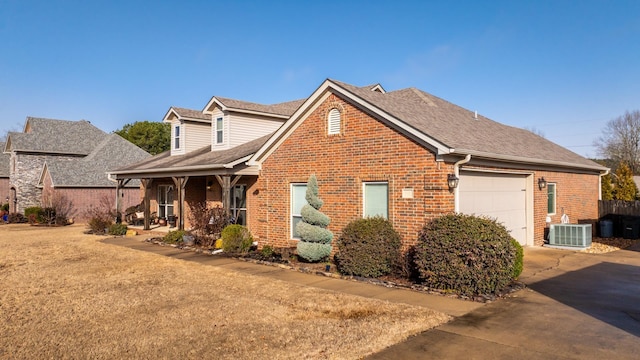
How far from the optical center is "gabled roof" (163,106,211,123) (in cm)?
2255

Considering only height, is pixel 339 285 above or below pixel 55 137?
below

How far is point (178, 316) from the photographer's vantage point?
7.67 meters

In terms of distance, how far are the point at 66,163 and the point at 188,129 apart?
14.6 metres

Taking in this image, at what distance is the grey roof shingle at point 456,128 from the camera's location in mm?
11547

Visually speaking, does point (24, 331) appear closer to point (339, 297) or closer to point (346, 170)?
point (339, 297)

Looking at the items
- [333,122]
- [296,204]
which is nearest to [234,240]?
[296,204]

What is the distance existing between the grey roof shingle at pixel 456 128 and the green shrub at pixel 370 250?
2601mm

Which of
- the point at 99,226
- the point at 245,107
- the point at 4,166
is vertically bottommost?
the point at 99,226

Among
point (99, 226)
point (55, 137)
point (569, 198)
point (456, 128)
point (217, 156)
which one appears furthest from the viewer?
point (55, 137)

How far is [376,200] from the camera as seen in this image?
12.1 metres

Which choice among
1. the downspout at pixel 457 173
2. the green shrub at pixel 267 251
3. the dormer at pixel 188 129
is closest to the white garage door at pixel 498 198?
the downspout at pixel 457 173

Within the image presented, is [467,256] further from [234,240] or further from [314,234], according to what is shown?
[234,240]

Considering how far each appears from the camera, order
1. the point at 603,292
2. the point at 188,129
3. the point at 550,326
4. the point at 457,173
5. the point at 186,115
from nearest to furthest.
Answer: the point at 550,326
the point at 603,292
the point at 457,173
the point at 186,115
the point at 188,129

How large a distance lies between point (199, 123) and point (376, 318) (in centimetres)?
1834
